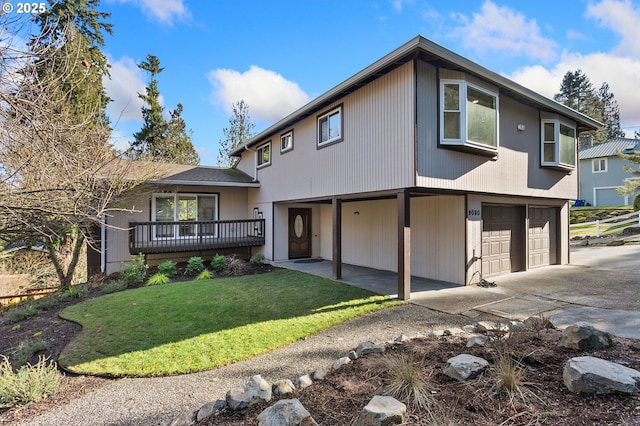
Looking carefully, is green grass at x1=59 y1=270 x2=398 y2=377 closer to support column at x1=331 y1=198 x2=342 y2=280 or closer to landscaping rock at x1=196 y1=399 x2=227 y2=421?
support column at x1=331 y1=198 x2=342 y2=280

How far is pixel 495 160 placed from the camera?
8.49 meters

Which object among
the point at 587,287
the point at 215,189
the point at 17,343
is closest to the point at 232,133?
the point at 215,189

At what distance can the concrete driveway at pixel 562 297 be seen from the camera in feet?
18.0

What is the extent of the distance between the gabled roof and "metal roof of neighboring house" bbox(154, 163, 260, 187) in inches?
161

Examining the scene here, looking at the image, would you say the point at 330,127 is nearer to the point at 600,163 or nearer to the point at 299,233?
the point at 299,233

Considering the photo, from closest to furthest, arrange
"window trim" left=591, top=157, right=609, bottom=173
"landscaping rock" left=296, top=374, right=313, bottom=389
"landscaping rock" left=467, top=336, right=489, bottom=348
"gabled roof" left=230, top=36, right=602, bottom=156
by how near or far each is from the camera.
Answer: "landscaping rock" left=296, top=374, right=313, bottom=389 → "landscaping rock" left=467, top=336, right=489, bottom=348 → "gabled roof" left=230, top=36, right=602, bottom=156 → "window trim" left=591, top=157, right=609, bottom=173

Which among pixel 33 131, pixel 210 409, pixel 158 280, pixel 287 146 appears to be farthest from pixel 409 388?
pixel 287 146

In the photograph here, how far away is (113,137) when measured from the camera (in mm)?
7172

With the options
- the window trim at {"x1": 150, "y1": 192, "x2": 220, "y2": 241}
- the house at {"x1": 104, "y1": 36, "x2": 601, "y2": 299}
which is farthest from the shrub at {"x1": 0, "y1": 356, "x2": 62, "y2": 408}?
the window trim at {"x1": 150, "y1": 192, "x2": 220, "y2": 241}

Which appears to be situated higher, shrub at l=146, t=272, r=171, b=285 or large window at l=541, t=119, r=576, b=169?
large window at l=541, t=119, r=576, b=169

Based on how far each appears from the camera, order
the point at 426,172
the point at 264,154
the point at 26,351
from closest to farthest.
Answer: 1. the point at 26,351
2. the point at 426,172
3. the point at 264,154

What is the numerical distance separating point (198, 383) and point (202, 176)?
11.3 m

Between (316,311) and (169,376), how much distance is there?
2965mm

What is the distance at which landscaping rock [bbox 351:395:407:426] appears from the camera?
2.23 m
